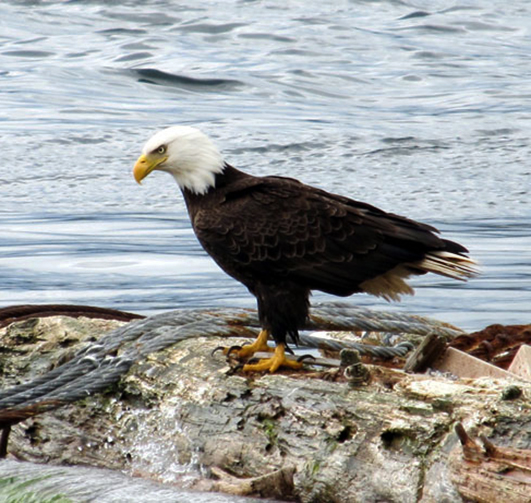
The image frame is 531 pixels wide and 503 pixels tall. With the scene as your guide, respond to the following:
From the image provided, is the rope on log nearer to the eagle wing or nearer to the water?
the eagle wing

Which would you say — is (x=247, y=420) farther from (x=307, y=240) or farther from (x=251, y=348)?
(x=307, y=240)

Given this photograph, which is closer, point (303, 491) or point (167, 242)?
point (303, 491)

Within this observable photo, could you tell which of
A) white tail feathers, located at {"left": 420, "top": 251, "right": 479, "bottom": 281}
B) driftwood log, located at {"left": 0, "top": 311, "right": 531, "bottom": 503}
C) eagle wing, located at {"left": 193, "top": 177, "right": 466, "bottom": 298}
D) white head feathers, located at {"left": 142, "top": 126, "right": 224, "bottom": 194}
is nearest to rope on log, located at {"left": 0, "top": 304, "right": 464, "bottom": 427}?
driftwood log, located at {"left": 0, "top": 311, "right": 531, "bottom": 503}

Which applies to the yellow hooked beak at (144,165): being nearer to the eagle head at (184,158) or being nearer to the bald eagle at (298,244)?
the eagle head at (184,158)

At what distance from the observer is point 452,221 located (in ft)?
42.4

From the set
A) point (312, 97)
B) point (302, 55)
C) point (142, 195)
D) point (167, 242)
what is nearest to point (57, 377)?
point (167, 242)

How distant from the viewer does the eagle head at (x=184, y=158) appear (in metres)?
5.38

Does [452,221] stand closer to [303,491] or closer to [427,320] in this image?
[427,320]

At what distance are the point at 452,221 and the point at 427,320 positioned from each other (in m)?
7.33

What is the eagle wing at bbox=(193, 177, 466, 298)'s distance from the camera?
5.14 m

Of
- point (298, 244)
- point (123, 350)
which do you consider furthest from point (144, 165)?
point (123, 350)

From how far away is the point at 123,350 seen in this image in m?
4.64

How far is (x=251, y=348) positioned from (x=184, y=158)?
1103mm

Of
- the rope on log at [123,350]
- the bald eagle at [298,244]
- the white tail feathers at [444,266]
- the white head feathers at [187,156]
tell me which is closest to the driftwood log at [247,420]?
the rope on log at [123,350]
